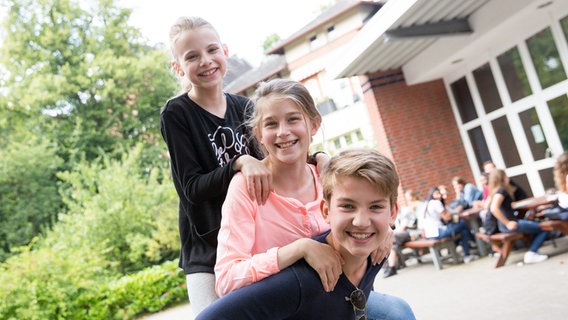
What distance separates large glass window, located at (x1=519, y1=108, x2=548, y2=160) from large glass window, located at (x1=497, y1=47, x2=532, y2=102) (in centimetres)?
39

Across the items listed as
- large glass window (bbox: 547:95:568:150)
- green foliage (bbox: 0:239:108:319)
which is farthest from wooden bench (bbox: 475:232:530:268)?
green foliage (bbox: 0:239:108:319)

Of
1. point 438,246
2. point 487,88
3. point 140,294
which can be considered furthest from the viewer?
point 140,294

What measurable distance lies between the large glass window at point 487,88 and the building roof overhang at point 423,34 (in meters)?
0.52

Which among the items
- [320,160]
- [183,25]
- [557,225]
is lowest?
[557,225]

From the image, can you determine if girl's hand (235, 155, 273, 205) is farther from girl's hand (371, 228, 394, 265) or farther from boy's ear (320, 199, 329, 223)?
girl's hand (371, 228, 394, 265)

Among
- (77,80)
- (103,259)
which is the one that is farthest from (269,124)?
(77,80)

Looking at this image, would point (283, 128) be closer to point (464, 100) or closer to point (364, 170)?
point (364, 170)

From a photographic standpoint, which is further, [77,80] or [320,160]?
[77,80]

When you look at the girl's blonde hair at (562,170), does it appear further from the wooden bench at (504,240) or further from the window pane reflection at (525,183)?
the window pane reflection at (525,183)

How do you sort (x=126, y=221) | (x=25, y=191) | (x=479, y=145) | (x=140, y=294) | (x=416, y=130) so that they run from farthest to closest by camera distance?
(x=25, y=191) → (x=126, y=221) → (x=140, y=294) → (x=416, y=130) → (x=479, y=145)

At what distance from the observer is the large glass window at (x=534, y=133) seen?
10336 millimetres

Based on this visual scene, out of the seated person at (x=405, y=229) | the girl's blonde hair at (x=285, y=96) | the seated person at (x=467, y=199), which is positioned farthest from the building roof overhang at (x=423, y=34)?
the girl's blonde hair at (x=285, y=96)

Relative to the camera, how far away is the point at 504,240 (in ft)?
25.6

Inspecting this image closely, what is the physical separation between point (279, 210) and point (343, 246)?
0.30 meters
